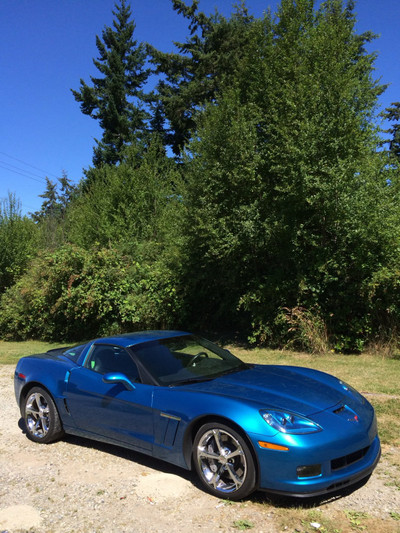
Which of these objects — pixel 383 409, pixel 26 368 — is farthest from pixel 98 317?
pixel 383 409

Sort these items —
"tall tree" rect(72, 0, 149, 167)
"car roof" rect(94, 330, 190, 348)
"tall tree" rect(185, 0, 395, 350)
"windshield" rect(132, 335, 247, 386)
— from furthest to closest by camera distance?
"tall tree" rect(72, 0, 149, 167) → "tall tree" rect(185, 0, 395, 350) → "car roof" rect(94, 330, 190, 348) → "windshield" rect(132, 335, 247, 386)

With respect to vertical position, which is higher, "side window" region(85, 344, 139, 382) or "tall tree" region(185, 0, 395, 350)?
"tall tree" region(185, 0, 395, 350)

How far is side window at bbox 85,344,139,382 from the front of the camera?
442 cm

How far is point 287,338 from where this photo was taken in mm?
11422

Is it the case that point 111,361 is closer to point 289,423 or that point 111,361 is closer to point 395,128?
point 289,423

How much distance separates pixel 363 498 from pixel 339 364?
19.9 ft

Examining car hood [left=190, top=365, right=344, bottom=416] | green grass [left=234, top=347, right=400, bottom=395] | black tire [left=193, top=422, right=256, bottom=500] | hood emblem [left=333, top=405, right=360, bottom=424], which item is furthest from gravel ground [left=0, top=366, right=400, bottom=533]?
green grass [left=234, top=347, right=400, bottom=395]

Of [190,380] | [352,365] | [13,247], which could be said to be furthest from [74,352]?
[13,247]

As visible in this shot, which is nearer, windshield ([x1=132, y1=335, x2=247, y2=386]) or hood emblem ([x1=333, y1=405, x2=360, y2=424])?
hood emblem ([x1=333, y1=405, x2=360, y2=424])

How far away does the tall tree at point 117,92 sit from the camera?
32.8 metres

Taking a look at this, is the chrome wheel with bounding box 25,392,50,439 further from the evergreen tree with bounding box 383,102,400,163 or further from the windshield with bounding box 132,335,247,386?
the evergreen tree with bounding box 383,102,400,163

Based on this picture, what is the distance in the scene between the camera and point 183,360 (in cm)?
459

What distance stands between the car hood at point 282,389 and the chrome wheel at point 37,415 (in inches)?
84.6

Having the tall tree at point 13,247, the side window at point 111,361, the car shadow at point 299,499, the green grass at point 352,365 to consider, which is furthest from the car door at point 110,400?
the tall tree at point 13,247
